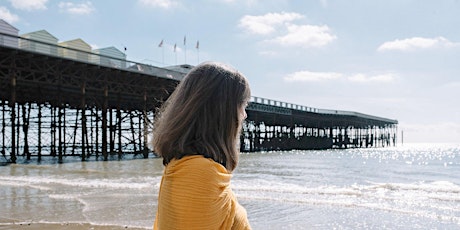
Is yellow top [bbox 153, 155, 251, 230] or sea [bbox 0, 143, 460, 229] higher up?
yellow top [bbox 153, 155, 251, 230]

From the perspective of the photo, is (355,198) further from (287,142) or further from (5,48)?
(287,142)

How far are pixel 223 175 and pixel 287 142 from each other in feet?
196

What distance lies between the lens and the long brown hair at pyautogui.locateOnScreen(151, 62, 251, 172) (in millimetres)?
1344

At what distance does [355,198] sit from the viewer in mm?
12742

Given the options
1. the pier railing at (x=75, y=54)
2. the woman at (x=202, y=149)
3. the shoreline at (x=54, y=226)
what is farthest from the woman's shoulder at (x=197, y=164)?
the pier railing at (x=75, y=54)

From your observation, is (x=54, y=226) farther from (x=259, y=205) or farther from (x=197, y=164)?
(x=197, y=164)

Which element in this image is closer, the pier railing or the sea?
the sea

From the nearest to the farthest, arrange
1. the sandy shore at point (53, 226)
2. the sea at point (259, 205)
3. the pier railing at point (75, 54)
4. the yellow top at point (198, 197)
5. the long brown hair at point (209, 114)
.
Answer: the yellow top at point (198, 197), the long brown hair at point (209, 114), the sandy shore at point (53, 226), the sea at point (259, 205), the pier railing at point (75, 54)

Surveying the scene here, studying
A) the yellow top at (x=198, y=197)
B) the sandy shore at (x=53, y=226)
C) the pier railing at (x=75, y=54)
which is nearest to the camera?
the yellow top at (x=198, y=197)

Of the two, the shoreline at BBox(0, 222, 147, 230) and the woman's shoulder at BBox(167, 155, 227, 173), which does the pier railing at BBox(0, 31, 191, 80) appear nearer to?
the shoreline at BBox(0, 222, 147, 230)

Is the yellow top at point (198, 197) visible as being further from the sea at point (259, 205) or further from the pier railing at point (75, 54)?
the pier railing at point (75, 54)

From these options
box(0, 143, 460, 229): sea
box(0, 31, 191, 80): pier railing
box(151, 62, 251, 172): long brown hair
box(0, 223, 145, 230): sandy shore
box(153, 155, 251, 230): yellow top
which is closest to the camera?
box(153, 155, 251, 230): yellow top

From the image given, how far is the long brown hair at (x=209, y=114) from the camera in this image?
4.41 feet

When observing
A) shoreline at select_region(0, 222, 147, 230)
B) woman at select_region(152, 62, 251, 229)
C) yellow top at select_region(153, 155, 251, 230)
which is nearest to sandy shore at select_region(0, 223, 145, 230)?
shoreline at select_region(0, 222, 147, 230)
